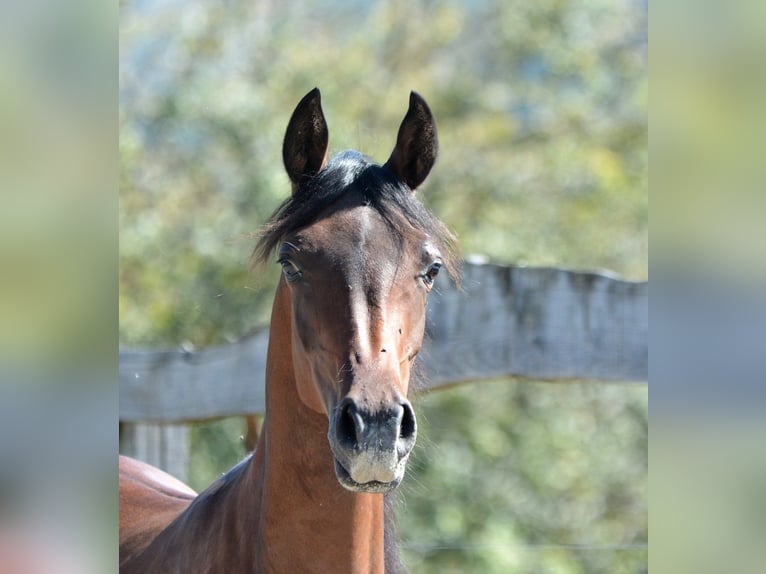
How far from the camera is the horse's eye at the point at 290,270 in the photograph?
2.02 meters

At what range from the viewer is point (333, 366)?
1.87 m

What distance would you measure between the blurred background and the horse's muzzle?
6.69 meters

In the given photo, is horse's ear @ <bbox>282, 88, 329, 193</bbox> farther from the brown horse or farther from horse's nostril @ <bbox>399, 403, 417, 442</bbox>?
A: horse's nostril @ <bbox>399, 403, 417, 442</bbox>

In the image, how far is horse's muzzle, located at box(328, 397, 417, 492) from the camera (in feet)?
5.54

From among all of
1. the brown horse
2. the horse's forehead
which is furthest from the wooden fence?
the horse's forehead

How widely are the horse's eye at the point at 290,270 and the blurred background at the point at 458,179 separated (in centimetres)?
653

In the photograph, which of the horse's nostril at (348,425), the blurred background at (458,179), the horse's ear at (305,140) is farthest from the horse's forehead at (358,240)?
the blurred background at (458,179)

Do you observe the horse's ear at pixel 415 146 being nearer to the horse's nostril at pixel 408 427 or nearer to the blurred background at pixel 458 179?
the horse's nostril at pixel 408 427

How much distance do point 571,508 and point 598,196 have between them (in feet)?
11.1

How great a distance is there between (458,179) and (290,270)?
8.50 metres

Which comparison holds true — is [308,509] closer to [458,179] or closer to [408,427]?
[408,427]

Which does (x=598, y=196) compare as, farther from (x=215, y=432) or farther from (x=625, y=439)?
(x=215, y=432)
